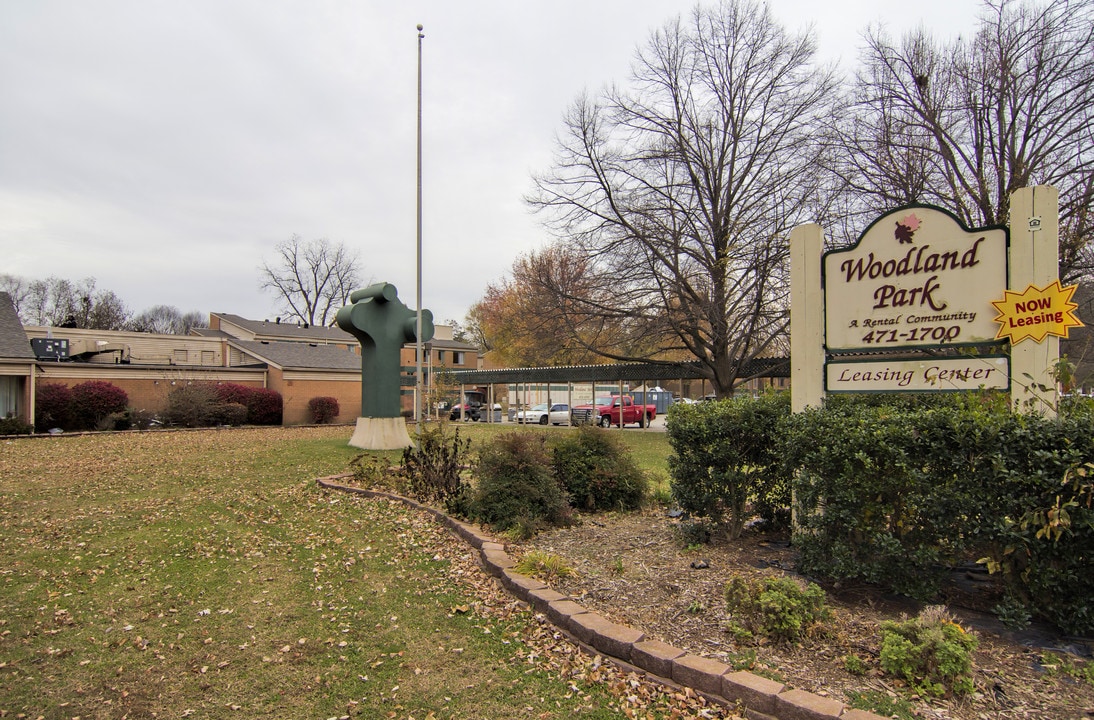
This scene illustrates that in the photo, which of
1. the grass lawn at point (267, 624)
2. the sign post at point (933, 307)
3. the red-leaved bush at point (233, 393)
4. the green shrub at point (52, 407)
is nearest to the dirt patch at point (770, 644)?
the grass lawn at point (267, 624)

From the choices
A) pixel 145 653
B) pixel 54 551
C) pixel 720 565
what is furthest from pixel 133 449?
pixel 720 565

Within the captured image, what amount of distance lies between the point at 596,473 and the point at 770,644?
388 centimetres

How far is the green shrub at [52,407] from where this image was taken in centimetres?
2284

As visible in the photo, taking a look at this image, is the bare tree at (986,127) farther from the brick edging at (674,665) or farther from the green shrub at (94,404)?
the green shrub at (94,404)

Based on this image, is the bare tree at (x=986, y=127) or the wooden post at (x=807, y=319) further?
the bare tree at (x=986, y=127)

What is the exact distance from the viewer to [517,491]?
255 inches

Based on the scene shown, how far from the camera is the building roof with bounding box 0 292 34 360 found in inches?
871

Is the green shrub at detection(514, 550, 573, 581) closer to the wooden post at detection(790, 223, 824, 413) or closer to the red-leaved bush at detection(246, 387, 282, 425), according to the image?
the wooden post at detection(790, 223, 824, 413)

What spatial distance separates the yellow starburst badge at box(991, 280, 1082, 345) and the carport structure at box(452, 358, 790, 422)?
54.9ft

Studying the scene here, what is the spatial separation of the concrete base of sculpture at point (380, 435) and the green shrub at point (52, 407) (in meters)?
15.3

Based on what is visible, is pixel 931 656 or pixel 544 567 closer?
pixel 931 656

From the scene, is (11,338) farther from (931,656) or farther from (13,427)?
(931,656)

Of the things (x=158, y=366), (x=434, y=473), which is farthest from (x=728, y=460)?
(x=158, y=366)

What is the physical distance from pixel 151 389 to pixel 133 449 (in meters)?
13.0
